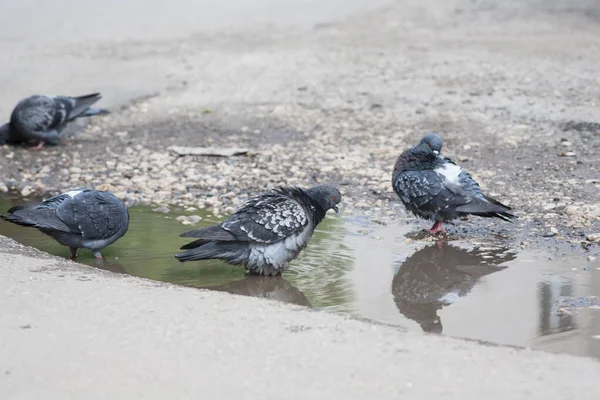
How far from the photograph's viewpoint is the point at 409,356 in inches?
171

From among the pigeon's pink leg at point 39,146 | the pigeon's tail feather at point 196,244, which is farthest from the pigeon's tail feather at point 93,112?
the pigeon's tail feather at point 196,244

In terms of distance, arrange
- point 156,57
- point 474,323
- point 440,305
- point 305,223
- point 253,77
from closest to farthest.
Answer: point 474,323
point 440,305
point 305,223
point 253,77
point 156,57

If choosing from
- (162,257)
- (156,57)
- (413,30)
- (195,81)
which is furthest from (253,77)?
(162,257)

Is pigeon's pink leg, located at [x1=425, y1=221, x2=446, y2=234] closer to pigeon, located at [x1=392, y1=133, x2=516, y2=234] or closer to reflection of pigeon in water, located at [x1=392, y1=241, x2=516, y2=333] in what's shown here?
pigeon, located at [x1=392, y1=133, x2=516, y2=234]

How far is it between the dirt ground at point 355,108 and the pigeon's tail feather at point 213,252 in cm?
174

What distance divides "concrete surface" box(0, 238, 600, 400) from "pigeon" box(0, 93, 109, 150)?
4.78 metres

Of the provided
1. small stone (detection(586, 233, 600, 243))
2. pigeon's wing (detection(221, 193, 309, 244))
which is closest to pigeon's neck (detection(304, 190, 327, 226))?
pigeon's wing (detection(221, 193, 309, 244))

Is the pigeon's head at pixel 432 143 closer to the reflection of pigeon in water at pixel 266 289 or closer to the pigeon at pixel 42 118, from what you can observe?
the reflection of pigeon in water at pixel 266 289

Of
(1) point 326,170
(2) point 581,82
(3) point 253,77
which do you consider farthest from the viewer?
(3) point 253,77

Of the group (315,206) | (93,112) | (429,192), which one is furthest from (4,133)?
(429,192)

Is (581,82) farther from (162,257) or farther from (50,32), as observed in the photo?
(50,32)

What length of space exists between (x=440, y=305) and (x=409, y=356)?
148 centimetres

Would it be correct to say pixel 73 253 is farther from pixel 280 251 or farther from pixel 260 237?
pixel 280 251

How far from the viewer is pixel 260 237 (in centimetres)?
631
